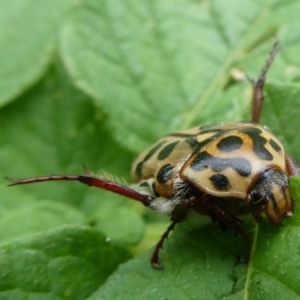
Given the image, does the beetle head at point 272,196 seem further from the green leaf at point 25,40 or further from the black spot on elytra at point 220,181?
the green leaf at point 25,40

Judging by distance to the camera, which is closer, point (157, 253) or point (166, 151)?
point (157, 253)

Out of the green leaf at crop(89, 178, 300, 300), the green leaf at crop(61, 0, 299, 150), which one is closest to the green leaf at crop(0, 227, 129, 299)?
the green leaf at crop(89, 178, 300, 300)

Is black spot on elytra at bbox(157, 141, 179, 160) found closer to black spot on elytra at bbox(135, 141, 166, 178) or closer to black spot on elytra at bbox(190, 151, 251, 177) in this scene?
black spot on elytra at bbox(135, 141, 166, 178)

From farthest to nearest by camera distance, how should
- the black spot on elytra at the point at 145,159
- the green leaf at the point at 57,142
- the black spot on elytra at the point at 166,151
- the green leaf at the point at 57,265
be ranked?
the green leaf at the point at 57,142 → the black spot on elytra at the point at 145,159 → the black spot on elytra at the point at 166,151 → the green leaf at the point at 57,265

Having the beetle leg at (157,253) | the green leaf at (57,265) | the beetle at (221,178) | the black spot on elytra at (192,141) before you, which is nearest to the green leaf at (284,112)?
the beetle at (221,178)

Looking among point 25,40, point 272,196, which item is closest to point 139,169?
point 272,196

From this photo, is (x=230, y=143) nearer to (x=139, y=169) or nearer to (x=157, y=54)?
(x=139, y=169)
